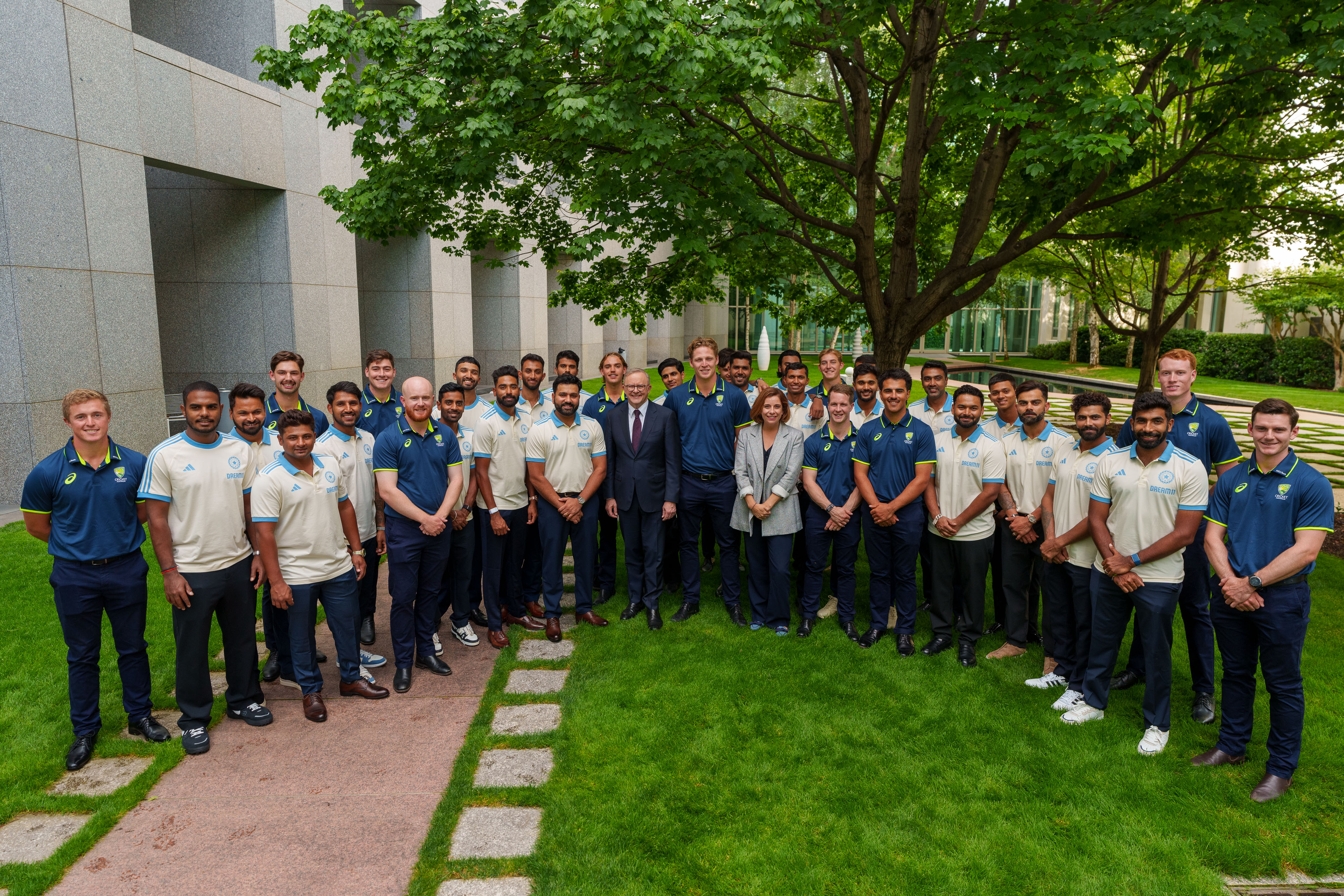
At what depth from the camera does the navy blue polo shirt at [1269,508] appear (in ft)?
13.9

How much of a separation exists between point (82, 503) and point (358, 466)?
1595mm

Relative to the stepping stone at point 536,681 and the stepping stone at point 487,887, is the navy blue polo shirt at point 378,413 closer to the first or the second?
the stepping stone at point 536,681

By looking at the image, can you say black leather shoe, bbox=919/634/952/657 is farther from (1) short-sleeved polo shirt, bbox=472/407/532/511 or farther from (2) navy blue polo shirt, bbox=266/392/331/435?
(2) navy blue polo shirt, bbox=266/392/331/435

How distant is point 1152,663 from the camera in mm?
4832

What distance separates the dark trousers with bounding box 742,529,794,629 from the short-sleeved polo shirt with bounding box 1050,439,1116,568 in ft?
6.66

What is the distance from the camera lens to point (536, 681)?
5.73 m

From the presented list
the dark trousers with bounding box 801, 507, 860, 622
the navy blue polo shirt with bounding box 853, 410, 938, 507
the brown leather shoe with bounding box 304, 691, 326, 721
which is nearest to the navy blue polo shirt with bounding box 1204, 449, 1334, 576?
the navy blue polo shirt with bounding box 853, 410, 938, 507

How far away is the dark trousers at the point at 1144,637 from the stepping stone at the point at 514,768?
3467 mm

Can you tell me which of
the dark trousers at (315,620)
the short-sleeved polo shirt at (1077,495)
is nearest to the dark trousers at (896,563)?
the short-sleeved polo shirt at (1077,495)

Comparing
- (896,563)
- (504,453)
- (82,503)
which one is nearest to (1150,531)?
(896,563)

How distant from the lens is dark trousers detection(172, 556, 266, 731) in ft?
15.5

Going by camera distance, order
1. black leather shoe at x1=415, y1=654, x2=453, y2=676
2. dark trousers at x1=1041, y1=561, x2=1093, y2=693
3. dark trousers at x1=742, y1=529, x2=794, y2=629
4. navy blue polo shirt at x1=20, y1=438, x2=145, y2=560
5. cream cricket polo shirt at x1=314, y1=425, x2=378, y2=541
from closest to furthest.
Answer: navy blue polo shirt at x1=20, y1=438, x2=145, y2=560 → dark trousers at x1=1041, y1=561, x2=1093, y2=693 → cream cricket polo shirt at x1=314, y1=425, x2=378, y2=541 → black leather shoe at x1=415, y1=654, x2=453, y2=676 → dark trousers at x1=742, y1=529, x2=794, y2=629

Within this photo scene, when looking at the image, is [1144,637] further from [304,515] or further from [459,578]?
[304,515]

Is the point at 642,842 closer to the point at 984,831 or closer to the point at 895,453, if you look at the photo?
the point at 984,831
